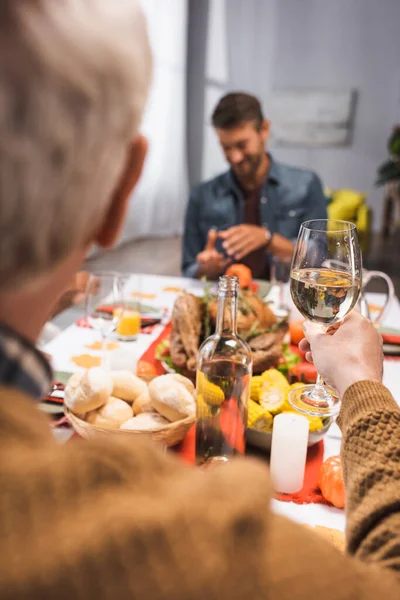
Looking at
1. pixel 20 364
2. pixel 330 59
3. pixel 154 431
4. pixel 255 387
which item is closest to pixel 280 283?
pixel 255 387

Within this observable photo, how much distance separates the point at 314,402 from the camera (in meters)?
0.96

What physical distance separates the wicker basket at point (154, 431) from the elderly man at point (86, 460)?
0.52 metres

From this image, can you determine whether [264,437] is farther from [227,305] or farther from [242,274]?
[242,274]

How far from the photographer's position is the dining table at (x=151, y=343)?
83cm

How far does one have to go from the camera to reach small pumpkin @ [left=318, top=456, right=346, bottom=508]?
2.73 feet

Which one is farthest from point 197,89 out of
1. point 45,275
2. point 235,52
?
point 45,275

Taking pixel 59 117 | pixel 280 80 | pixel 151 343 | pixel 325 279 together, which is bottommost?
pixel 151 343

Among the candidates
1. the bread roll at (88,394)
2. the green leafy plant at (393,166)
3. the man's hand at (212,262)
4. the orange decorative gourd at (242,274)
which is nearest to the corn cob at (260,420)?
the bread roll at (88,394)

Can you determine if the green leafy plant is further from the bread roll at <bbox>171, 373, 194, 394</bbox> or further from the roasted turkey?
the bread roll at <bbox>171, 373, 194, 394</bbox>

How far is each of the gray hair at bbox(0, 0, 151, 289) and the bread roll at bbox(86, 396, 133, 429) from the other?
60 centimetres

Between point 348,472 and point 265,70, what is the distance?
7.44 metres

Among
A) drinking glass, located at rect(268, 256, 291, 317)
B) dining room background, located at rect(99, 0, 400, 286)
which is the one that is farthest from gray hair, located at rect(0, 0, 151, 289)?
dining room background, located at rect(99, 0, 400, 286)

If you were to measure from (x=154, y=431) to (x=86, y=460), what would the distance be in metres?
0.57

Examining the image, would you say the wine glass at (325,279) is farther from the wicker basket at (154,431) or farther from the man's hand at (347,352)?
the wicker basket at (154,431)
